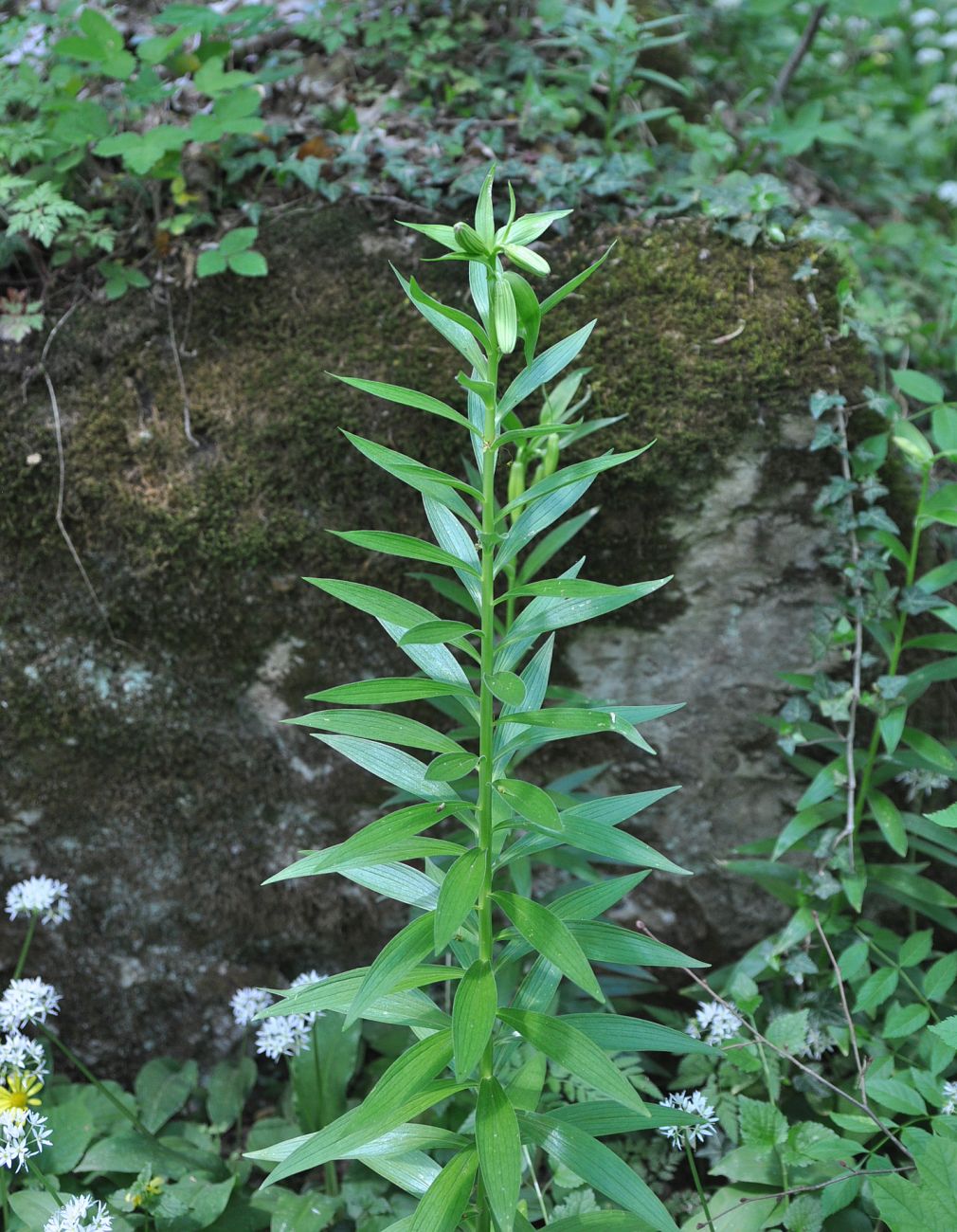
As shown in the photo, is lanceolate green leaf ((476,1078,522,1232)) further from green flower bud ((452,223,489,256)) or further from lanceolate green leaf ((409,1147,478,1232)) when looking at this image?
green flower bud ((452,223,489,256))

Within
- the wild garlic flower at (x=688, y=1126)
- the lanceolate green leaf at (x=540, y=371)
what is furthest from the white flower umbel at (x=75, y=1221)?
the lanceolate green leaf at (x=540, y=371)

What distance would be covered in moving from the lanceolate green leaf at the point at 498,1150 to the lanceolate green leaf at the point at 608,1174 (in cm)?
11

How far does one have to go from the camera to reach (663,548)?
92.7 inches

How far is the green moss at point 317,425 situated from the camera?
2.31m

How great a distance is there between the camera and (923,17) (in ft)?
14.2

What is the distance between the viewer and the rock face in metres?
2.34

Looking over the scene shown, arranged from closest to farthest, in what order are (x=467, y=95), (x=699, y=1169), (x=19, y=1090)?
(x=19, y=1090) < (x=699, y=1169) < (x=467, y=95)

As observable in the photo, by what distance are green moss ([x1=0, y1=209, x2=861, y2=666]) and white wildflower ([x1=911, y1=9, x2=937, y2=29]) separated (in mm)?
2843

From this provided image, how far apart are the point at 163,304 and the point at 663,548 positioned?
1410 millimetres

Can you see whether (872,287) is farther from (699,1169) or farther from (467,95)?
(699,1169)

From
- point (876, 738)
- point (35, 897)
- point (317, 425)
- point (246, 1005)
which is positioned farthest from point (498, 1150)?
point (317, 425)

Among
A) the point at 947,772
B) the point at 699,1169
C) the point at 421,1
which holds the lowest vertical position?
the point at 699,1169

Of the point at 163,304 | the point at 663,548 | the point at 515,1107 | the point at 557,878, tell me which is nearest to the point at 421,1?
the point at 163,304

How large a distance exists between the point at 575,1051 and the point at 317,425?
157cm
